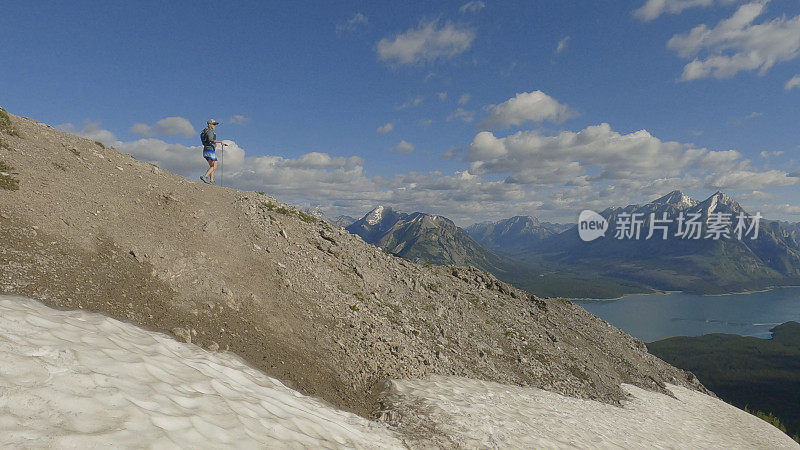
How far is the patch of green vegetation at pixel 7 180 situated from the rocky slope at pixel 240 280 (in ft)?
0.48

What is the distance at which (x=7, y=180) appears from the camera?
14305 mm

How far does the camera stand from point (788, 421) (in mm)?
124562

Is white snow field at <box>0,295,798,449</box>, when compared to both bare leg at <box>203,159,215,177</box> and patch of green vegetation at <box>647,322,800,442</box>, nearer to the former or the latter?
bare leg at <box>203,159,215,177</box>

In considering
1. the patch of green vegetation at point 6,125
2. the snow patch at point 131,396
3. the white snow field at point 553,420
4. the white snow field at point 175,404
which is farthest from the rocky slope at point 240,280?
the snow patch at point 131,396

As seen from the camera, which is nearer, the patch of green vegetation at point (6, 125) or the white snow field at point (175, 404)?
the white snow field at point (175, 404)

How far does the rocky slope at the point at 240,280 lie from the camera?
42.8 feet

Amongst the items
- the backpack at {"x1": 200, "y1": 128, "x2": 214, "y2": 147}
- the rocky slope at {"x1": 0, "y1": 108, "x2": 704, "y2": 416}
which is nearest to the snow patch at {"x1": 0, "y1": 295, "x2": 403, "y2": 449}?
the rocky slope at {"x1": 0, "y1": 108, "x2": 704, "y2": 416}

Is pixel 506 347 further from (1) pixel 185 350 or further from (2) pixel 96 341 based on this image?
(2) pixel 96 341

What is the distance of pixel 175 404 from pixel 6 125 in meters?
20.0

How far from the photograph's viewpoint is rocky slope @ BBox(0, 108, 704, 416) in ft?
42.8

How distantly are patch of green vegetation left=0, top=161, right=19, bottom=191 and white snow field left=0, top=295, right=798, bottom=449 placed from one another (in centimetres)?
695

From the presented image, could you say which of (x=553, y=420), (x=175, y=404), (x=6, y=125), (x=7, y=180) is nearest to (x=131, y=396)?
(x=175, y=404)

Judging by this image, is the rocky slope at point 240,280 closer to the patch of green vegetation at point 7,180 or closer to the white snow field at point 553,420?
the patch of green vegetation at point 7,180

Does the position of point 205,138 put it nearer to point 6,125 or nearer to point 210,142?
point 210,142
